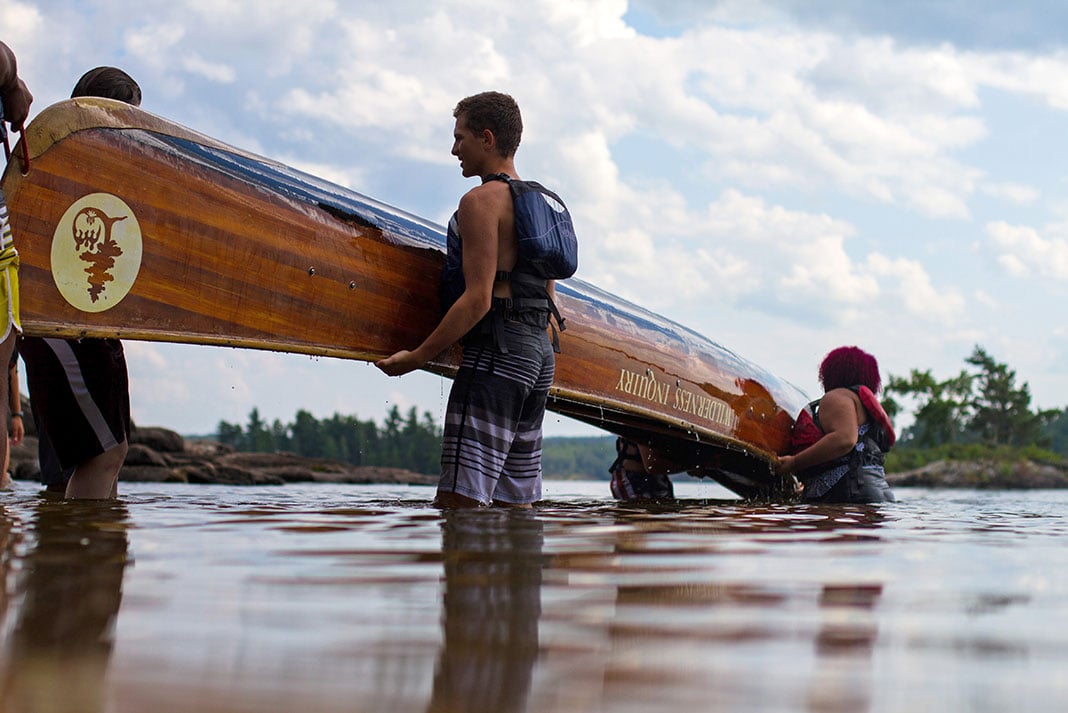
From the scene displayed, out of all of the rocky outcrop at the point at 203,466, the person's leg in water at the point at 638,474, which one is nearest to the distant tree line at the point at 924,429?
the rocky outcrop at the point at 203,466

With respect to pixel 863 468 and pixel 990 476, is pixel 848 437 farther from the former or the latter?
pixel 990 476

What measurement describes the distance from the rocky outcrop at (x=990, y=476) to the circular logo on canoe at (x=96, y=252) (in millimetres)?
44720

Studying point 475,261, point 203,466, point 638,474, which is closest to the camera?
point 475,261

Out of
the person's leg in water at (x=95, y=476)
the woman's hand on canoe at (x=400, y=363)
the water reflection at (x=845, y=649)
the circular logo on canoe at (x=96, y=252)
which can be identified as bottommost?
the water reflection at (x=845, y=649)

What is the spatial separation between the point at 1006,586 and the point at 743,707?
0.99m

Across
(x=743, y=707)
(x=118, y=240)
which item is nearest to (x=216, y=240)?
(x=118, y=240)

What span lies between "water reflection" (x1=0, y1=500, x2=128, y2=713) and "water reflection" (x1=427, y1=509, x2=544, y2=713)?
1.00ft

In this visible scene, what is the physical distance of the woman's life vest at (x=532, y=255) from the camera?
3992mm

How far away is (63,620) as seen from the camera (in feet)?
4.07

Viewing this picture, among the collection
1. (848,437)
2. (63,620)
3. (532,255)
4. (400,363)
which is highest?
(532,255)

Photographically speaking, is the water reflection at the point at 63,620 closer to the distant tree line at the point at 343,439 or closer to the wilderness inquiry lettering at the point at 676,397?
the wilderness inquiry lettering at the point at 676,397

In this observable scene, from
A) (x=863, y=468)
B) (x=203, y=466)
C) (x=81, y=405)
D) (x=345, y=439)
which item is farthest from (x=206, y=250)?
(x=345, y=439)

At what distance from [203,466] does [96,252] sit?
12.2 m

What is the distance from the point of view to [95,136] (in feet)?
12.5
